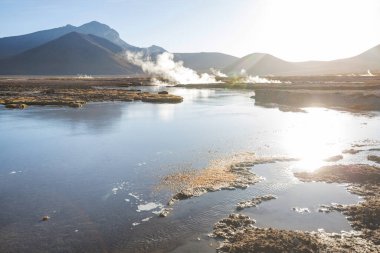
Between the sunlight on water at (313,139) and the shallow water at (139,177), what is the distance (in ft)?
0.30

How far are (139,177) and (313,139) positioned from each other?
19.6 meters

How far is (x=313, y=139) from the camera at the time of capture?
3575 centimetres

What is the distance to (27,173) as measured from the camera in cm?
2439

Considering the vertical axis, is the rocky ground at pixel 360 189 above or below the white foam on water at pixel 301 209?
above

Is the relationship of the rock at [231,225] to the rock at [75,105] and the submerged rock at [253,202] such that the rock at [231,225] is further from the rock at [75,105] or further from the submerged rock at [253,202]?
the rock at [75,105]

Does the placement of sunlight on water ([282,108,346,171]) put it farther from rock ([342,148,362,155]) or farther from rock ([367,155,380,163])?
rock ([367,155,380,163])

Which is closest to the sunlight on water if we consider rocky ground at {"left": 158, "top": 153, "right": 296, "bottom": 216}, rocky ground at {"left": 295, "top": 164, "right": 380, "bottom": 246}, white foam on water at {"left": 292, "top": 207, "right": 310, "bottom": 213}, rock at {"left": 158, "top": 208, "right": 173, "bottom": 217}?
rocky ground at {"left": 295, "top": 164, "right": 380, "bottom": 246}

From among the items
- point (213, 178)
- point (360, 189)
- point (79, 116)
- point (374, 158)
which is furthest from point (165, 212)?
point (79, 116)

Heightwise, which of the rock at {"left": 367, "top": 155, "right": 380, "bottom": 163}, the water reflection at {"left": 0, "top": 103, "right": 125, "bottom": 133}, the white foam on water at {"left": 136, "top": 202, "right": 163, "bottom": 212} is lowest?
the white foam on water at {"left": 136, "top": 202, "right": 163, "bottom": 212}

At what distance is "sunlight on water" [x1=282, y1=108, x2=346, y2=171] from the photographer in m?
28.0

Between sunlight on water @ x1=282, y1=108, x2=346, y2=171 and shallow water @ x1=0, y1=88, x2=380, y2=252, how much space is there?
92mm

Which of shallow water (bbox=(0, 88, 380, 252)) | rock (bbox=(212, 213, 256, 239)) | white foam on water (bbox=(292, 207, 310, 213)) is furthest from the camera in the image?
white foam on water (bbox=(292, 207, 310, 213))

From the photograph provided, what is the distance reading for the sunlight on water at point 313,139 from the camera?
27956 mm

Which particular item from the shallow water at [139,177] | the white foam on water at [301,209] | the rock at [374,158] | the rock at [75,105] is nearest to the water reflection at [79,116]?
the shallow water at [139,177]
